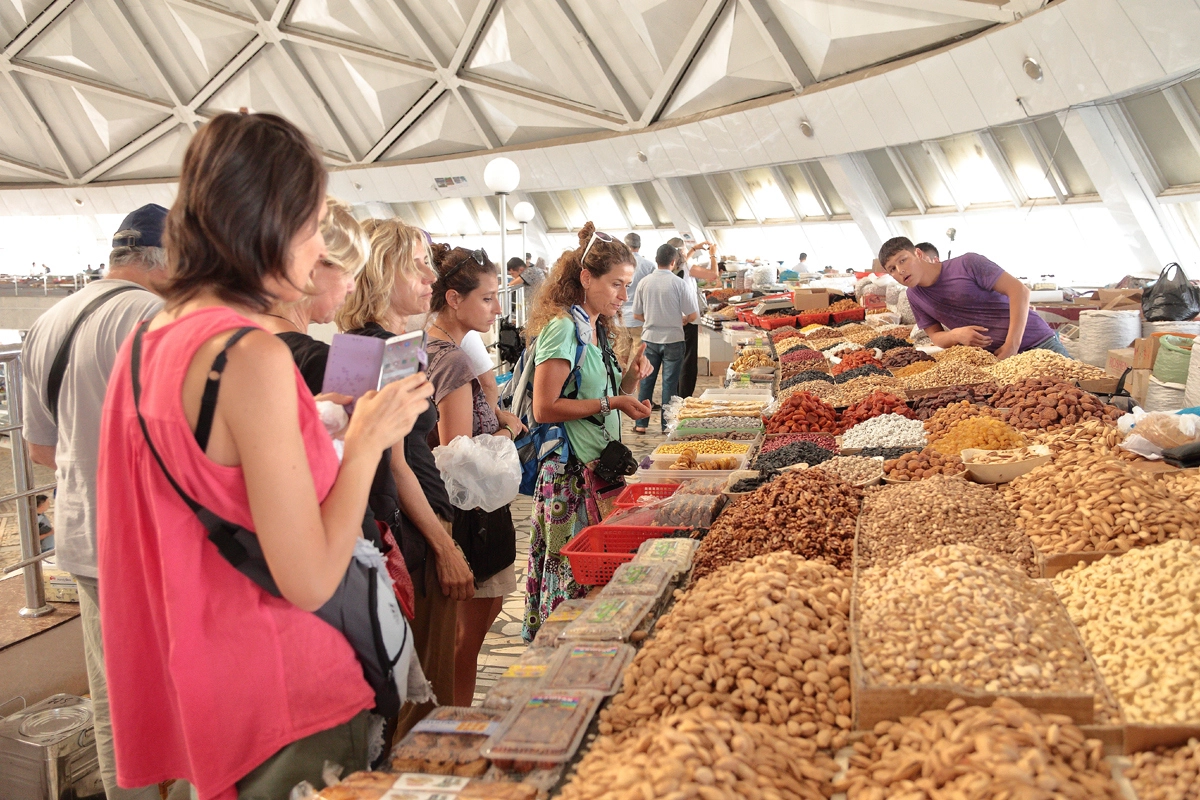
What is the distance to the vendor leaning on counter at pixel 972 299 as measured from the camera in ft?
17.4

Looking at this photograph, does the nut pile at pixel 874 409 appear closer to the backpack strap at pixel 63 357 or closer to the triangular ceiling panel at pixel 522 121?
the backpack strap at pixel 63 357

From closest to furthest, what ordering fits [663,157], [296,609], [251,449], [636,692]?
[251,449] → [296,609] → [636,692] → [663,157]

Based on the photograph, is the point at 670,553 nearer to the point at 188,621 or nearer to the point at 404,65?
the point at 188,621

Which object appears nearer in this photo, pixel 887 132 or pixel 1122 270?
pixel 1122 270

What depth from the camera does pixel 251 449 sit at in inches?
50.1

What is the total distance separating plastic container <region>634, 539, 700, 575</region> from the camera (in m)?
2.39

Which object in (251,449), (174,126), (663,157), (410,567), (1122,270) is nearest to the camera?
(251,449)

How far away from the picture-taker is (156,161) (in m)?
24.2

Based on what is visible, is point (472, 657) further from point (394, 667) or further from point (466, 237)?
point (466, 237)

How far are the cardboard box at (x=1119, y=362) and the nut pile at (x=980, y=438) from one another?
5.96ft

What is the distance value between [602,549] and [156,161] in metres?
25.4

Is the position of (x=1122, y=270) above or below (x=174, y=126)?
below

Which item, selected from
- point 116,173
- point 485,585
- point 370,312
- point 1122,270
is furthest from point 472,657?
point 116,173

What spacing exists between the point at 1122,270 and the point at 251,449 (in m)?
11.2
